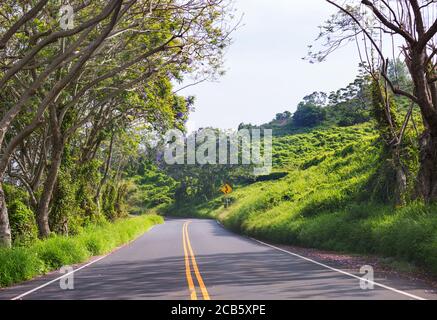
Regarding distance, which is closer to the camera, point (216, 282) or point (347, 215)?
point (216, 282)

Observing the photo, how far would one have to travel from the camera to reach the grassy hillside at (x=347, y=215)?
16.8m

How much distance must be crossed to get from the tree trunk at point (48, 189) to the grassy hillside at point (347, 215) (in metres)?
11.3

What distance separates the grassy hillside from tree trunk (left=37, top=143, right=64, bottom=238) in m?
11.3

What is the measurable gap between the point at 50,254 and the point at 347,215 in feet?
42.5

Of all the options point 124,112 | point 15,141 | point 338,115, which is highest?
point 338,115

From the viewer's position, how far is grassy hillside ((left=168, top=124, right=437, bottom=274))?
1677cm

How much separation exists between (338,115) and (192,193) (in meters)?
28.5

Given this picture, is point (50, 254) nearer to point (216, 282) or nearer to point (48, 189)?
point (48, 189)

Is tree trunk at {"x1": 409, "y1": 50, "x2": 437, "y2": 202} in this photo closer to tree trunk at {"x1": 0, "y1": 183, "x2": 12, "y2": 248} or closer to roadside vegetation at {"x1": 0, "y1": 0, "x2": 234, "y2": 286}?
roadside vegetation at {"x1": 0, "y1": 0, "x2": 234, "y2": 286}

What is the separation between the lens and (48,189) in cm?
2291

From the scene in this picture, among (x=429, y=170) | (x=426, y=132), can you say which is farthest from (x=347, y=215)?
(x=429, y=170)

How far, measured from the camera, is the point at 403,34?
56.6 feet

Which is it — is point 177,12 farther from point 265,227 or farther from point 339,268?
point 265,227
